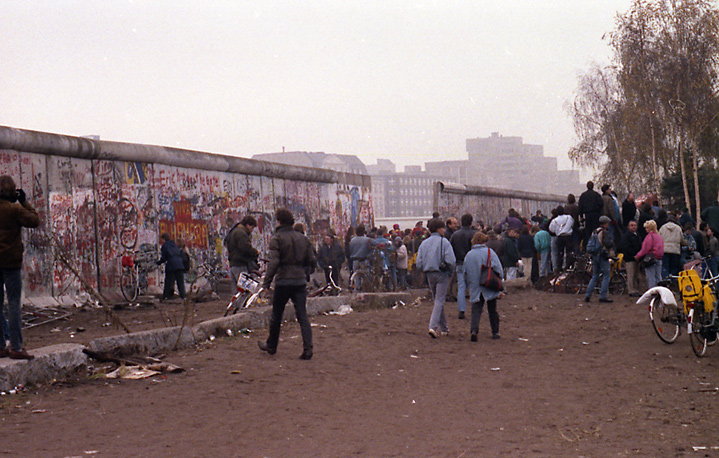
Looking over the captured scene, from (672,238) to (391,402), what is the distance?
10340 mm

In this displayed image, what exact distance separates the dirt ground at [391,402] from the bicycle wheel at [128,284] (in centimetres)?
509

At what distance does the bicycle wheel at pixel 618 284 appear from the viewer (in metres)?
17.9

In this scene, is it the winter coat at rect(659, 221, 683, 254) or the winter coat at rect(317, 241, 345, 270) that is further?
the winter coat at rect(317, 241, 345, 270)

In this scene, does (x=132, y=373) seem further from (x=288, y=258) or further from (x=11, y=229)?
(x=288, y=258)

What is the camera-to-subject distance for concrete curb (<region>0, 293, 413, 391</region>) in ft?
26.3

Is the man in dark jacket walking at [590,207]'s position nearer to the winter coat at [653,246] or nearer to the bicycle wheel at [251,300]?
the winter coat at [653,246]

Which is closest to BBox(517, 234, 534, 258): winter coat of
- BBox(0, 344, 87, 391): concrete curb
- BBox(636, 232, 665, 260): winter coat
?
BBox(636, 232, 665, 260): winter coat

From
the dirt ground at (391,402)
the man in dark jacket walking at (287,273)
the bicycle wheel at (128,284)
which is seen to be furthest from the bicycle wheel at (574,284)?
the man in dark jacket walking at (287,273)

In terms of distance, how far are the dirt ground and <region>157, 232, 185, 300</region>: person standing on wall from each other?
5.37m

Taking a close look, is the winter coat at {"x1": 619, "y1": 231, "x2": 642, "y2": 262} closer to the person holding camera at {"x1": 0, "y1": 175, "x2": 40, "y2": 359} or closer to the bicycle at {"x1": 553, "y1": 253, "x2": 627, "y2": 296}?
the bicycle at {"x1": 553, "y1": 253, "x2": 627, "y2": 296}

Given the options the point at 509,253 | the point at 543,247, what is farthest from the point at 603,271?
the point at 543,247

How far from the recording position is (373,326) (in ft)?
43.5

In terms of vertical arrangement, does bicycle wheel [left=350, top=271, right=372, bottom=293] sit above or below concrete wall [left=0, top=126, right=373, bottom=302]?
below

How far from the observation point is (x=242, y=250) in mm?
14039
